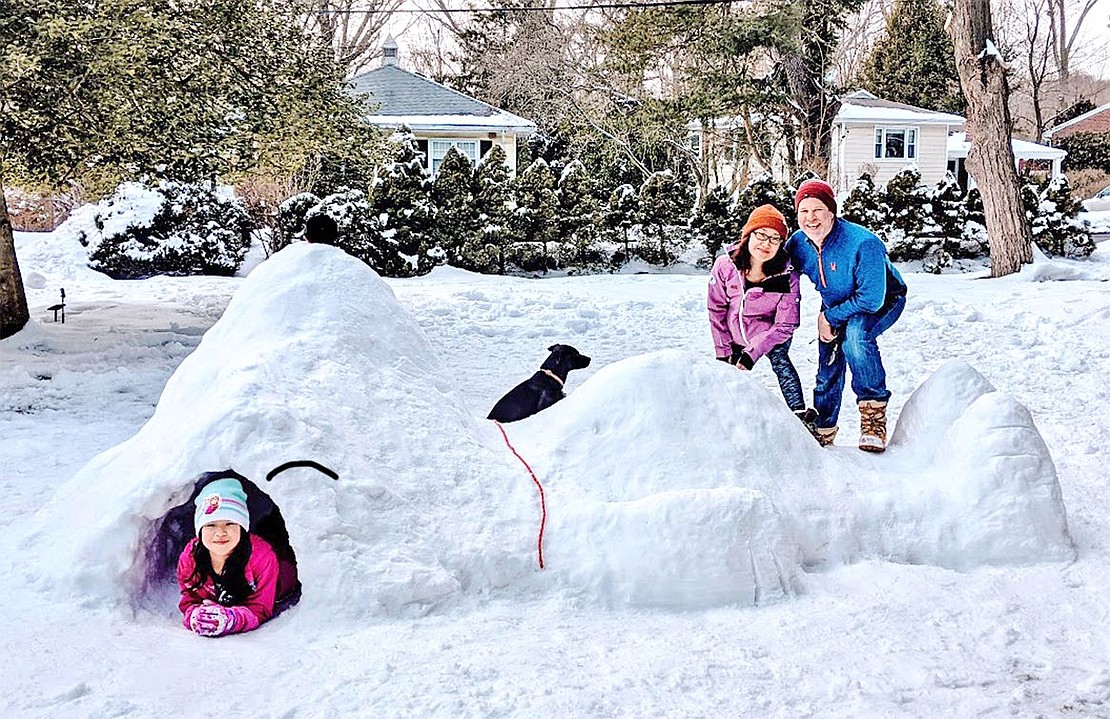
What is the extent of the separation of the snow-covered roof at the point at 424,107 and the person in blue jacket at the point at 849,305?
19.5 m

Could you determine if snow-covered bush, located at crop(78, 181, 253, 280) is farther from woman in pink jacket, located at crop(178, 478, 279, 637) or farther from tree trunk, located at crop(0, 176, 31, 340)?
woman in pink jacket, located at crop(178, 478, 279, 637)

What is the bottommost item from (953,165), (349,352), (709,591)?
(709,591)

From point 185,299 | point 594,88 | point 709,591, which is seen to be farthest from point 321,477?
point 594,88

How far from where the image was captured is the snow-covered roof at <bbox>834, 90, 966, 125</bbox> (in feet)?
84.9

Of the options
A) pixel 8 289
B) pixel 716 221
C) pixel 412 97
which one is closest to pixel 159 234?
pixel 8 289

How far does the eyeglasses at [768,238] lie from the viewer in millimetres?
4926

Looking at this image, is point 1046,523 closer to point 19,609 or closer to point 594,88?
point 19,609

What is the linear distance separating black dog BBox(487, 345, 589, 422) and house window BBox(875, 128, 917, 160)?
925 inches

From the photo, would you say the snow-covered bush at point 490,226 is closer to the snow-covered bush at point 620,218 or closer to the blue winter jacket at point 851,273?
the snow-covered bush at point 620,218

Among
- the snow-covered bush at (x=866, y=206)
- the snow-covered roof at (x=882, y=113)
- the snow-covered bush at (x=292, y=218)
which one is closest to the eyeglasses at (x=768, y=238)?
the snow-covered bush at (x=292, y=218)

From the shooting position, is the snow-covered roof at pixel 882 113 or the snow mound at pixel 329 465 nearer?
the snow mound at pixel 329 465

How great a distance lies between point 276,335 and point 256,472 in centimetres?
94

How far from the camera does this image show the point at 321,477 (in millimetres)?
3475

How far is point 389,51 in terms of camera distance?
93.2ft
